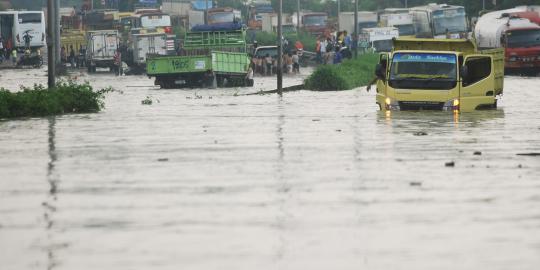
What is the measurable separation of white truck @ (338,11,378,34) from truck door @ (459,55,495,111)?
235 ft

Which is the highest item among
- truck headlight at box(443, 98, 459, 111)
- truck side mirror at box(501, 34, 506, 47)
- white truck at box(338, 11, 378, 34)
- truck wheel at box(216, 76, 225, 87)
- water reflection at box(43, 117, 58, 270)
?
white truck at box(338, 11, 378, 34)

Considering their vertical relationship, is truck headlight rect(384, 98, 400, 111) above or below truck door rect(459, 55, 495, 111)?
below

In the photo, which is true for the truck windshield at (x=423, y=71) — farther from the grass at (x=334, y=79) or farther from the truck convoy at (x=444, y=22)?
the truck convoy at (x=444, y=22)

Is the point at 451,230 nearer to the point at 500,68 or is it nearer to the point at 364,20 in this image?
the point at 500,68

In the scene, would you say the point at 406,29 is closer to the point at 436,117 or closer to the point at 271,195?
the point at 436,117

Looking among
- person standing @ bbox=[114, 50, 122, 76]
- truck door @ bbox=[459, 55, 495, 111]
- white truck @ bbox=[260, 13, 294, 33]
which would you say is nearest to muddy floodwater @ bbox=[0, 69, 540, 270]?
truck door @ bbox=[459, 55, 495, 111]

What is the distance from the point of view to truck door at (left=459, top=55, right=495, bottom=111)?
33000 mm

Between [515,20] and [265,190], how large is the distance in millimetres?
54533

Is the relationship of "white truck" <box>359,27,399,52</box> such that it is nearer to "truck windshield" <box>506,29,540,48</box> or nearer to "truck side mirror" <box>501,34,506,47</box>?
"truck side mirror" <box>501,34,506,47</box>

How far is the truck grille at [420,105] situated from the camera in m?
32.3

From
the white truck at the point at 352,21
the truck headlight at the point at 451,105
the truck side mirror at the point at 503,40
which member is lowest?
the truck headlight at the point at 451,105

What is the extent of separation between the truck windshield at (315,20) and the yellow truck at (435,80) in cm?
8480

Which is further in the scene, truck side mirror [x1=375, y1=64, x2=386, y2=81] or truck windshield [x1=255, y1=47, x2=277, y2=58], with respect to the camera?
truck windshield [x1=255, y1=47, x2=277, y2=58]

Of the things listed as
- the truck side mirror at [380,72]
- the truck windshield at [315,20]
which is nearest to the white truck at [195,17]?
the truck windshield at [315,20]
